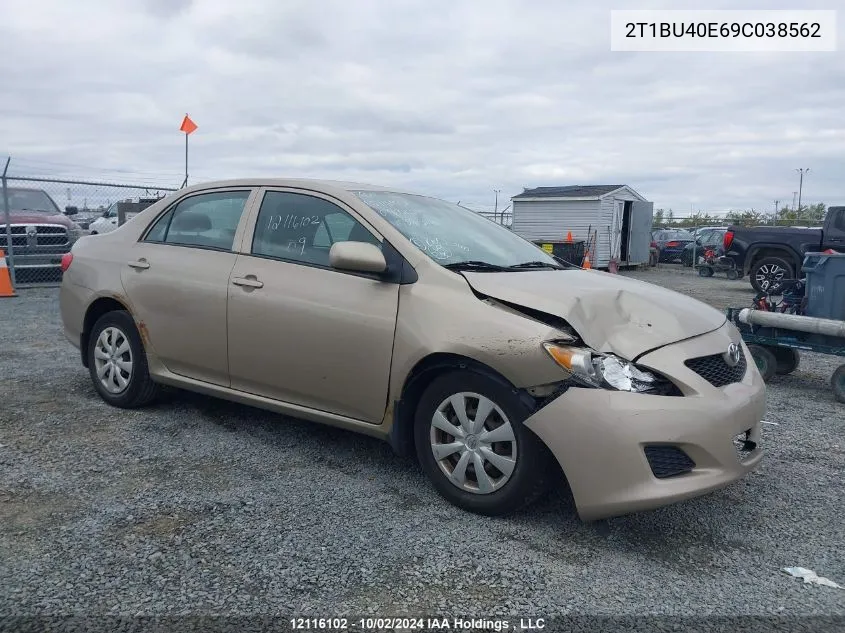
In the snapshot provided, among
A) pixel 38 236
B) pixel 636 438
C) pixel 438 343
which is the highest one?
pixel 38 236

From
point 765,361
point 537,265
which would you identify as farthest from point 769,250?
point 537,265

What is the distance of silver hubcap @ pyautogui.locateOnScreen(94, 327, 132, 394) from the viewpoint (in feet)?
16.2

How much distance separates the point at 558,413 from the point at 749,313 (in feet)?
13.9

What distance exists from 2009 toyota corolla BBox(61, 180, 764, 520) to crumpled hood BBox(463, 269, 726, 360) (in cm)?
1

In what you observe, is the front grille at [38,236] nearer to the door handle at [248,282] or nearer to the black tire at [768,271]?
the door handle at [248,282]

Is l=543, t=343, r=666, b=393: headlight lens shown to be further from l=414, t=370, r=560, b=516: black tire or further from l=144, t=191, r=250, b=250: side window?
l=144, t=191, r=250, b=250: side window

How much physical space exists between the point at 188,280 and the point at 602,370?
267 centimetres

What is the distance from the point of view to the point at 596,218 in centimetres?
2452

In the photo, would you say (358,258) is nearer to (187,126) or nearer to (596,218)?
(187,126)

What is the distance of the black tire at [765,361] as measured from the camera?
678 cm

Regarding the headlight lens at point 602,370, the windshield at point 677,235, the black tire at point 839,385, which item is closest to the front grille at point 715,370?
the headlight lens at point 602,370

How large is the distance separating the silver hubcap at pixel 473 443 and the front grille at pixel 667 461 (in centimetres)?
59

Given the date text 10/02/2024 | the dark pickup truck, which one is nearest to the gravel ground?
the date text 10/02/2024

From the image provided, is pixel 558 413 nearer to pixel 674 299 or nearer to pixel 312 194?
pixel 674 299
